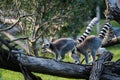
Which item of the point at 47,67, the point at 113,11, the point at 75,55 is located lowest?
the point at 75,55

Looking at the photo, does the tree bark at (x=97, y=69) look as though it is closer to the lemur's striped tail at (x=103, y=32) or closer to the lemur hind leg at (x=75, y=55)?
the lemur hind leg at (x=75, y=55)

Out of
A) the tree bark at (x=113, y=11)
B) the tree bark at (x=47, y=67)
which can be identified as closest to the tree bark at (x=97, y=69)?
the tree bark at (x=47, y=67)

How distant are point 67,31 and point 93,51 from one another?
5.54 metres

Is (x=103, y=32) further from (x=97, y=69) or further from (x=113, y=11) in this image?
(x=97, y=69)

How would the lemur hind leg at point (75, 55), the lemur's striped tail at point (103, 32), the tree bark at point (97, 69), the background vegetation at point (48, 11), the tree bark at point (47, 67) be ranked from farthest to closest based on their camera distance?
the background vegetation at point (48, 11), the lemur's striped tail at point (103, 32), the lemur hind leg at point (75, 55), the tree bark at point (97, 69), the tree bark at point (47, 67)

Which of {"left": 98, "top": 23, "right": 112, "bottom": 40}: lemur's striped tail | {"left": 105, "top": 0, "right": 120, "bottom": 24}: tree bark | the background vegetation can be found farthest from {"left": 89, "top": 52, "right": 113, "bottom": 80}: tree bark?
the background vegetation

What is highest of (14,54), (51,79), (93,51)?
(14,54)

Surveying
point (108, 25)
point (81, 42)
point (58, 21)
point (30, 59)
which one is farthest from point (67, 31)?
point (30, 59)

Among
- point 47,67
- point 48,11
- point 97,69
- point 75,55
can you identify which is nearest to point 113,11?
point 97,69

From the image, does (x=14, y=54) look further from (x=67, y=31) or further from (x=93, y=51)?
(x=67, y=31)

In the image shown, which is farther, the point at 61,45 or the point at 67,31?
the point at 67,31

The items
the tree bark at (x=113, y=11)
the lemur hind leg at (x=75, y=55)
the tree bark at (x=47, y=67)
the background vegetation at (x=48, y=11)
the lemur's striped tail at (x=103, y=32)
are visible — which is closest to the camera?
the tree bark at (x=47, y=67)

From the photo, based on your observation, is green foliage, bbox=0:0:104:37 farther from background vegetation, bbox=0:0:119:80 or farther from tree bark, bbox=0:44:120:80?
tree bark, bbox=0:44:120:80

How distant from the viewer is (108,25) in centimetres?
1095
